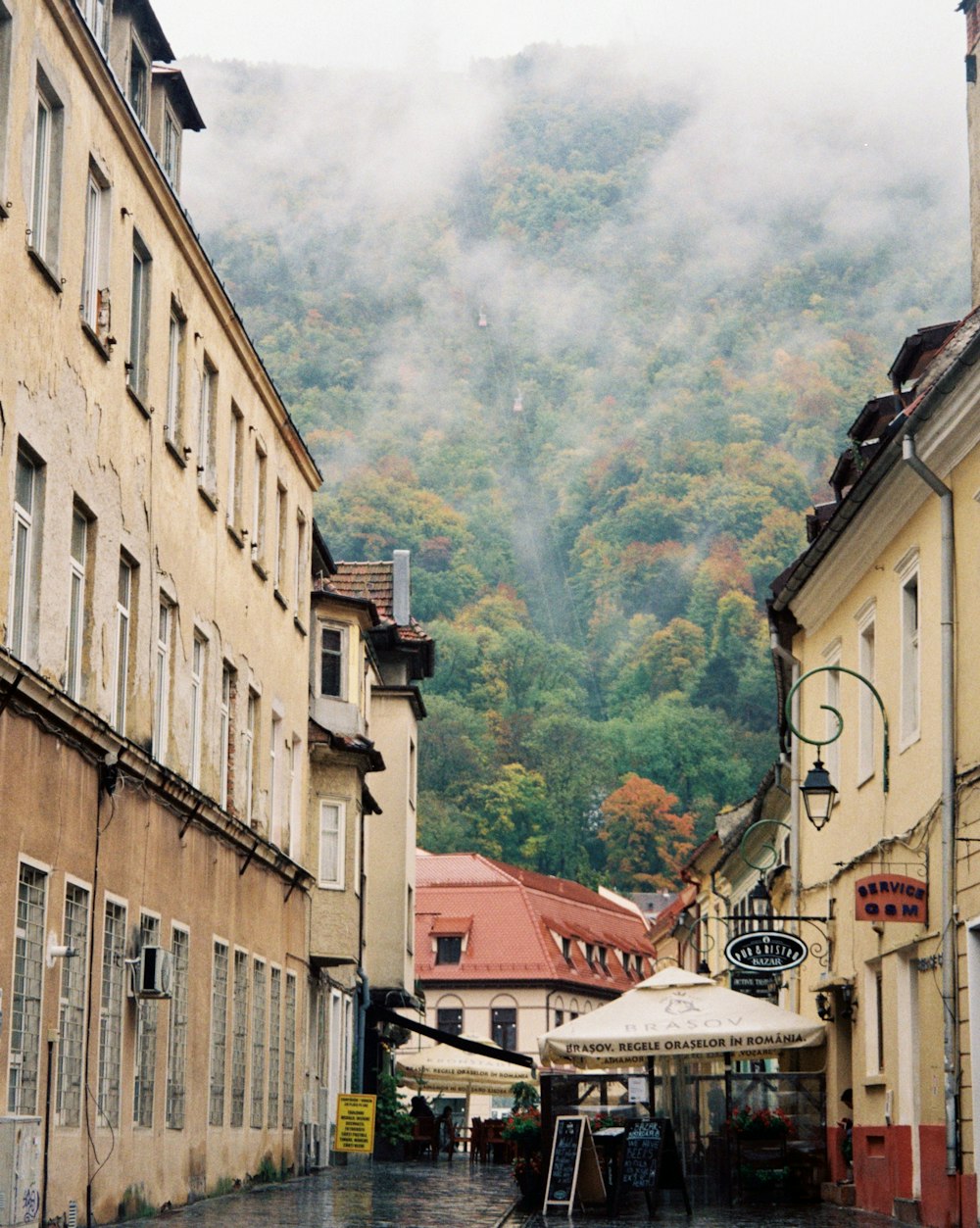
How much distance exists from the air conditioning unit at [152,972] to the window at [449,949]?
65.3 metres

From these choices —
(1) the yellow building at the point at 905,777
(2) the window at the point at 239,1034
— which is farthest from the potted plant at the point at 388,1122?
(1) the yellow building at the point at 905,777

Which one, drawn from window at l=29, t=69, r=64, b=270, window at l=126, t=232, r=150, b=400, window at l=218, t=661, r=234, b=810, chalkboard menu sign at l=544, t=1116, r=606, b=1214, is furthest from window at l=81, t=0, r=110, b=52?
chalkboard menu sign at l=544, t=1116, r=606, b=1214

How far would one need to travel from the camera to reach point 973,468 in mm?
15852

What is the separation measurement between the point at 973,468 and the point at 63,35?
8045 millimetres

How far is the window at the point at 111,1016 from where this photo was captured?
1677 cm

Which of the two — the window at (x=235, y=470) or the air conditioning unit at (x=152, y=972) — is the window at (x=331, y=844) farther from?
the air conditioning unit at (x=152, y=972)

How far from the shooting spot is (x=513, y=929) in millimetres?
83438

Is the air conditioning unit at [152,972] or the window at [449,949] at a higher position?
the window at [449,949]

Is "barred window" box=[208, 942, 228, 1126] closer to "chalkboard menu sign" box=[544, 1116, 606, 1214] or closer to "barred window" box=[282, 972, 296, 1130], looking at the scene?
"chalkboard menu sign" box=[544, 1116, 606, 1214]

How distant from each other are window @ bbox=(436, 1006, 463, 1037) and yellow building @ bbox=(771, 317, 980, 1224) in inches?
2264

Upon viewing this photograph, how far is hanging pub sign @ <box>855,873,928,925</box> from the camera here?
55.4ft

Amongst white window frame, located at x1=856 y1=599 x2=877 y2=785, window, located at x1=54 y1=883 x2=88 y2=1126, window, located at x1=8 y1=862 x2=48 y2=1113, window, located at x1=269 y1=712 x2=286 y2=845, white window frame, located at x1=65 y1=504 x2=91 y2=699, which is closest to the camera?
window, located at x1=8 y1=862 x2=48 y2=1113

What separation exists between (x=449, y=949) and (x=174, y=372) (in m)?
64.0

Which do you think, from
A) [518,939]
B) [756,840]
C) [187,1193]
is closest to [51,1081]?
[187,1193]
